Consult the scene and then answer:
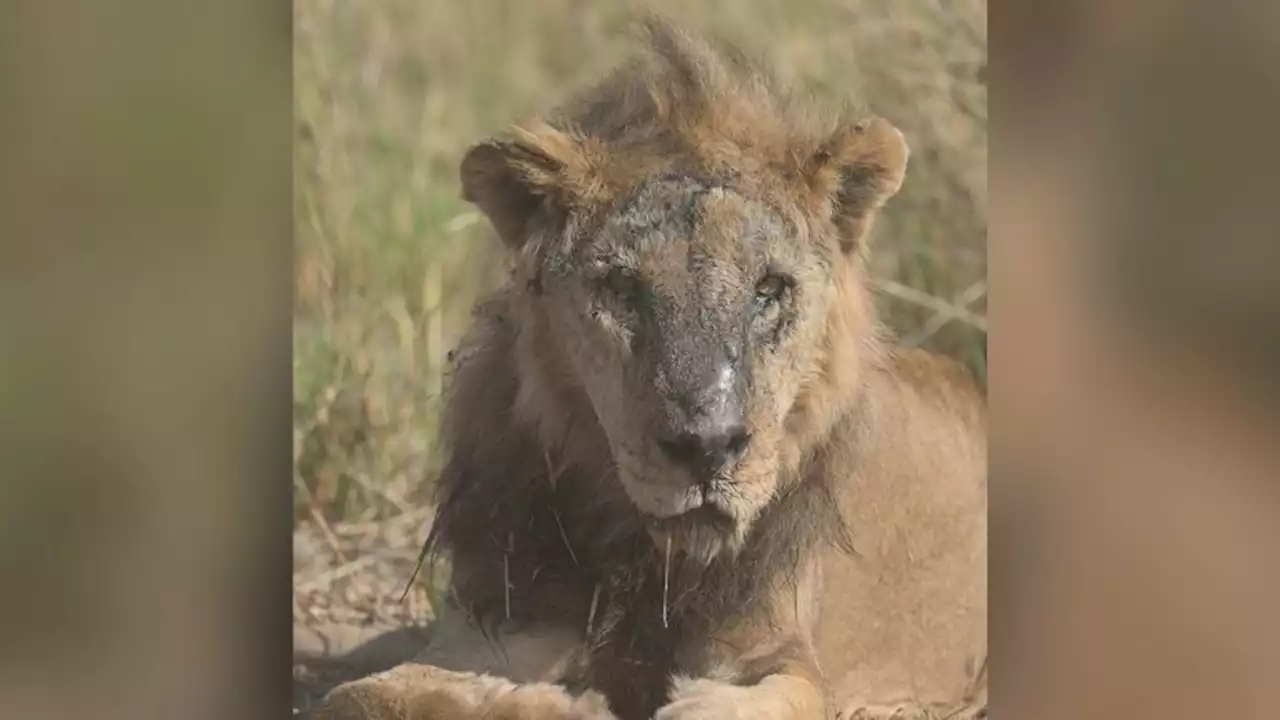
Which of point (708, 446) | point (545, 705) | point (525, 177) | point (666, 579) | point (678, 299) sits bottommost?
point (545, 705)

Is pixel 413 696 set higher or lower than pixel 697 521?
lower

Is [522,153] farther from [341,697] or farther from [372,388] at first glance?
[341,697]

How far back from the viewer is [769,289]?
43.0 inches

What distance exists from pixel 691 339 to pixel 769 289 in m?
0.09

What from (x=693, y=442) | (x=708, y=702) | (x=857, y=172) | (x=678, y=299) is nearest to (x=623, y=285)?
(x=678, y=299)

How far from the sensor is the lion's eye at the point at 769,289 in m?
1.09

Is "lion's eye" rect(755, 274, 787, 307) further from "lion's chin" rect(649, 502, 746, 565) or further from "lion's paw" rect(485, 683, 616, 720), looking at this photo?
"lion's paw" rect(485, 683, 616, 720)

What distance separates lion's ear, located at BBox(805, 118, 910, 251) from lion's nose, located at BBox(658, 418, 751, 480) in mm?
232

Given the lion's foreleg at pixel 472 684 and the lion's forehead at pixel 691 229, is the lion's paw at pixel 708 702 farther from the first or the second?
the lion's forehead at pixel 691 229

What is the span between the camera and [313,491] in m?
1.11

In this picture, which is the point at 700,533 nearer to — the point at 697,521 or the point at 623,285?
the point at 697,521
